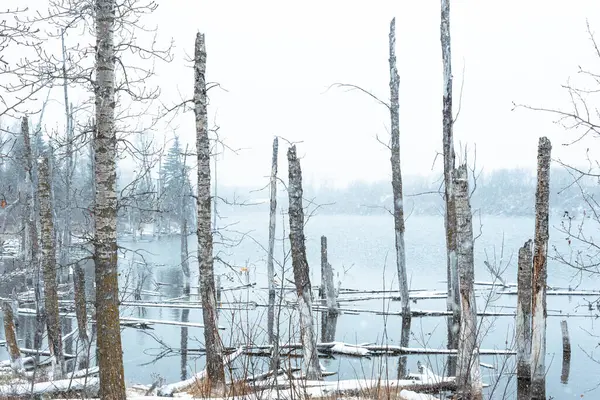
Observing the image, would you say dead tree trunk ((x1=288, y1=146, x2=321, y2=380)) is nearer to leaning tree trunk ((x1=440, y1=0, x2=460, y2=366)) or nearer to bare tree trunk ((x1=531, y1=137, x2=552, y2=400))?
bare tree trunk ((x1=531, y1=137, x2=552, y2=400))

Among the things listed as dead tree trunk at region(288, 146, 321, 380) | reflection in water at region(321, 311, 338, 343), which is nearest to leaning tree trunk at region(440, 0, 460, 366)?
reflection in water at region(321, 311, 338, 343)

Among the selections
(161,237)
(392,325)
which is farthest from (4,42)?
(161,237)

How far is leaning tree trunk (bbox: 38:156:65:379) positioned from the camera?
1070 centimetres

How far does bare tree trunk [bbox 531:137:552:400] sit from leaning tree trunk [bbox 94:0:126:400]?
283 inches

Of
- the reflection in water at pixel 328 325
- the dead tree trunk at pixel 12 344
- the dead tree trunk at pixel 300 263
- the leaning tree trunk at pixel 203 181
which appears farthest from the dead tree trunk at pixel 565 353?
the dead tree trunk at pixel 12 344

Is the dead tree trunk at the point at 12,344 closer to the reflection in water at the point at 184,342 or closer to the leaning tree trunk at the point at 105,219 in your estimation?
the reflection in water at the point at 184,342

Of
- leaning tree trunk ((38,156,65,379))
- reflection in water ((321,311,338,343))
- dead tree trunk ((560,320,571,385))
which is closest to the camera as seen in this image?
leaning tree trunk ((38,156,65,379))

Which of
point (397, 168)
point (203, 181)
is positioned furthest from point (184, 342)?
point (397, 168)

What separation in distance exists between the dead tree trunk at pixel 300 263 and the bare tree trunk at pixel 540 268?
13.1ft

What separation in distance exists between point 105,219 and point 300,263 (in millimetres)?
4870

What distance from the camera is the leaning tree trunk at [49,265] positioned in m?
10.7

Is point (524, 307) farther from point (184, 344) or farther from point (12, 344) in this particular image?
point (12, 344)

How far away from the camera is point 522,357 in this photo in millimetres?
10789

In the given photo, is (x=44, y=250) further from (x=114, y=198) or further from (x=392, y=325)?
(x=392, y=325)
